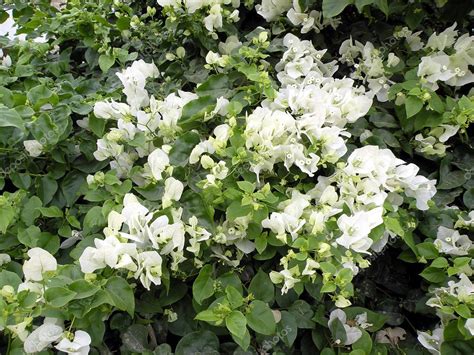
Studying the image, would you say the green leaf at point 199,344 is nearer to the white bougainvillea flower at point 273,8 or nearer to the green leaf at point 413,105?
the green leaf at point 413,105

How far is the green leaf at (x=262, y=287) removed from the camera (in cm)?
100

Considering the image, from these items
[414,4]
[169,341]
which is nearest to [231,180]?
[169,341]

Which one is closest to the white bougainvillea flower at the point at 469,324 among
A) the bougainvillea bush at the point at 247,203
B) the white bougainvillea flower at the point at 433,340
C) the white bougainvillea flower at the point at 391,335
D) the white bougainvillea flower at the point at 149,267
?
the bougainvillea bush at the point at 247,203

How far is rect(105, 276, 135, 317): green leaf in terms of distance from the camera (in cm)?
85

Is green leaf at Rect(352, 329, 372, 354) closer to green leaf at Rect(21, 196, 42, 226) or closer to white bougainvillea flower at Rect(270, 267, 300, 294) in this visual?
white bougainvillea flower at Rect(270, 267, 300, 294)

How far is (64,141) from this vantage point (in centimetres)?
124

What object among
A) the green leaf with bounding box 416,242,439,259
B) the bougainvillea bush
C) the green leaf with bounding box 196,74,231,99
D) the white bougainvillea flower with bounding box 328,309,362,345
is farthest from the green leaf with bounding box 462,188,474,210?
the green leaf with bounding box 196,74,231,99

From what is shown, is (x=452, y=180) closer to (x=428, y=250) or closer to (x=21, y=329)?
(x=428, y=250)

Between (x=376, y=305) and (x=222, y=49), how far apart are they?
2.74ft

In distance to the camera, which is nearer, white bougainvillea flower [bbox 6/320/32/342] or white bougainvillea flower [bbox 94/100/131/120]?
white bougainvillea flower [bbox 6/320/32/342]

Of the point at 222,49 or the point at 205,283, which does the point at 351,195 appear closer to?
the point at 205,283

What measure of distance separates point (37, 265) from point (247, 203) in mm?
390

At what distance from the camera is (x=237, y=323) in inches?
35.0

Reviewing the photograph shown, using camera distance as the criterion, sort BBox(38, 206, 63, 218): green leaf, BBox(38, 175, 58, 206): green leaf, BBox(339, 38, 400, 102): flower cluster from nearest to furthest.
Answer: BBox(38, 206, 63, 218): green leaf < BBox(38, 175, 58, 206): green leaf < BBox(339, 38, 400, 102): flower cluster
